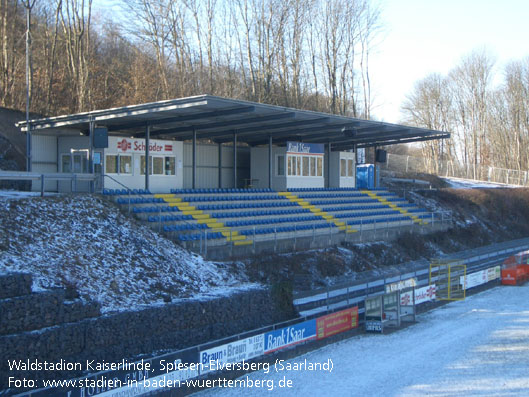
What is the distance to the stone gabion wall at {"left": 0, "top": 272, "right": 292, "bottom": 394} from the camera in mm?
10787

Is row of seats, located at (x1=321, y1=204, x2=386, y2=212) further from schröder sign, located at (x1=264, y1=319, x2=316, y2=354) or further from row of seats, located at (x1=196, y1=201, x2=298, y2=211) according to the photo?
schröder sign, located at (x1=264, y1=319, x2=316, y2=354)

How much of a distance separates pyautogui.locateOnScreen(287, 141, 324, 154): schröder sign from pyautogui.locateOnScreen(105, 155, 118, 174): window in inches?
442

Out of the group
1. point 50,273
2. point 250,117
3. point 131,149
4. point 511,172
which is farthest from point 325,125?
point 511,172

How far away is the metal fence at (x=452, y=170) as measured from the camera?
56000 millimetres

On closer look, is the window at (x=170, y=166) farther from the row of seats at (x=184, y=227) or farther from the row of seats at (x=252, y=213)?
the row of seats at (x=184, y=227)

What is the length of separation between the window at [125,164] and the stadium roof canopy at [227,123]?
63.6 inches

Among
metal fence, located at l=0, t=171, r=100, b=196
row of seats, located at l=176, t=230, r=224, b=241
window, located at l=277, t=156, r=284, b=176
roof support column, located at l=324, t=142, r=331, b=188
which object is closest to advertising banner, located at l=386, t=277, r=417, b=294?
row of seats, located at l=176, t=230, r=224, b=241

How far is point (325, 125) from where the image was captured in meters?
30.0

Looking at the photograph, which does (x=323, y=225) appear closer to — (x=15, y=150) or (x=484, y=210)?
(x=15, y=150)

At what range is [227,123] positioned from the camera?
26453mm

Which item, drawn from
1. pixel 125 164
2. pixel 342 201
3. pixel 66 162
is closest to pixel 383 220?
pixel 342 201

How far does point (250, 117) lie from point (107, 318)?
15194 millimetres

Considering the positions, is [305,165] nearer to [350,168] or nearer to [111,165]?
[350,168]

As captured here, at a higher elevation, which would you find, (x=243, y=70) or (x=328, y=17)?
(x=328, y=17)
